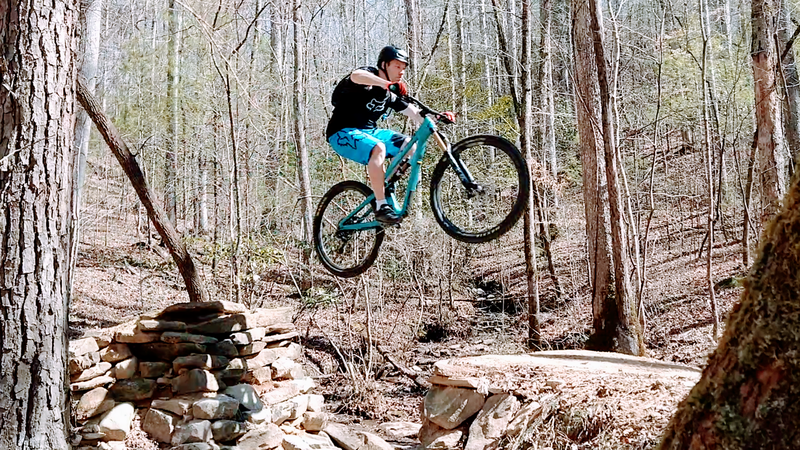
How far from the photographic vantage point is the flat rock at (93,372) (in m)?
5.84

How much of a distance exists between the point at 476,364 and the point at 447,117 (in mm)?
2811

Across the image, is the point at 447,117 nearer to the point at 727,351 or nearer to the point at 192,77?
the point at 727,351

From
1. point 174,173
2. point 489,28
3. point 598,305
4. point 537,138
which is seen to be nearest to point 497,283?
point 537,138

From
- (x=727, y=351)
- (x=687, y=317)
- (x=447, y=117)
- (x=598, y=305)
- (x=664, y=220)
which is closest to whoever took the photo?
(x=727, y=351)

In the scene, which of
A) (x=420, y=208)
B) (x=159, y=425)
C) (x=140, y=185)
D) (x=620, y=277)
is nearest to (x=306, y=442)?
(x=159, y=425)

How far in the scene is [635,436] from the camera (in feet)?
13.4

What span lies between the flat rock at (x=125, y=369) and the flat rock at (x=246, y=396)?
95cm

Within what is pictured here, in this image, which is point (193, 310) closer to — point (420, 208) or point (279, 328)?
point (279, 328)

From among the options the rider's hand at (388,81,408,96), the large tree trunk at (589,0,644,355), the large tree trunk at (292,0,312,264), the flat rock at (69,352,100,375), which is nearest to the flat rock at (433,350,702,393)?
the large tree trunk at (589,0,644,355)

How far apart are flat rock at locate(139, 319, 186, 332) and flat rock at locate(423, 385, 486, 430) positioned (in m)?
2.62

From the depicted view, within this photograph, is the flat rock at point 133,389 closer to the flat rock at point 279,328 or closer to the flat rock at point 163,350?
the flat rock at point 163,350

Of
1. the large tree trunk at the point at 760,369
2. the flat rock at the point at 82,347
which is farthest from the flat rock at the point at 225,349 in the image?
the large tree trunk at the point at 760,369

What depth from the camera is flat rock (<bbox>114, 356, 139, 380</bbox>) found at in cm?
622

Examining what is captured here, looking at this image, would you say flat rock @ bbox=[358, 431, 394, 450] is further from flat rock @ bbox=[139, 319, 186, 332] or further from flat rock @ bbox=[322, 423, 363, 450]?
flat rock @ bbox=[139, 319, 186, 332]
